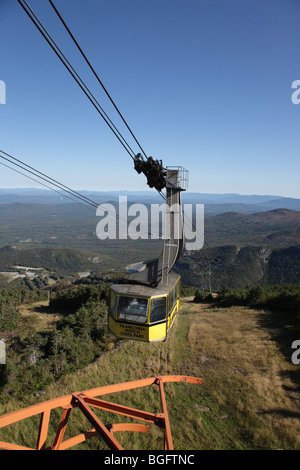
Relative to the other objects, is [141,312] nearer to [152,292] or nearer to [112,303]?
[152,292]

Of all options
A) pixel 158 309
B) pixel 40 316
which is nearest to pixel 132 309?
pixel 158 309

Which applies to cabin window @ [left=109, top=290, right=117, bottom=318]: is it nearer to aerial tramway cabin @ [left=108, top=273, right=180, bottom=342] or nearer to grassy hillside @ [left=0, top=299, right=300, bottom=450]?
aerial tramway cabin @ [left=108, top=273, right=180, bottom=342]

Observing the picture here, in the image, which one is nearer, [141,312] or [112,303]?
[141,312]

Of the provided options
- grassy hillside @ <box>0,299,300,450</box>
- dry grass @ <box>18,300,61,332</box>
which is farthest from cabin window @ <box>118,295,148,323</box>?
dry grass @ <box>18,300,61,332</box>
